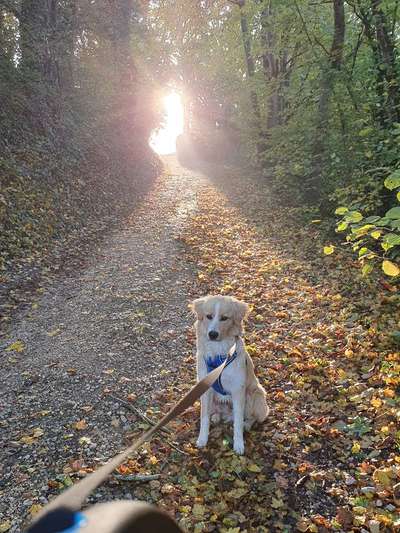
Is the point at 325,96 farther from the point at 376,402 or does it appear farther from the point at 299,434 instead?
the point at 299,434

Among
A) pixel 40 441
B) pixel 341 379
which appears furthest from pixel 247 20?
pixel 40 441

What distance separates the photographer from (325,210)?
13.2m

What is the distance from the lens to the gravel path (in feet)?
14.5

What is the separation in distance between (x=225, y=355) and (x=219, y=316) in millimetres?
454

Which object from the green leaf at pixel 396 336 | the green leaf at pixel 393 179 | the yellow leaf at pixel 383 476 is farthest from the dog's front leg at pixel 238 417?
the green leaf at pixel 396 336

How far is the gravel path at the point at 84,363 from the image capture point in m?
4.41

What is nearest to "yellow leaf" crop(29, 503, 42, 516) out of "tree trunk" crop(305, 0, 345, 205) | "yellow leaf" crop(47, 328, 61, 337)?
"yellow leaf" crop(47, 328, 61, 337)

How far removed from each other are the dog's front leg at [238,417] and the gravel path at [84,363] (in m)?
1.34

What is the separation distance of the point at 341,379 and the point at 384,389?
24.6 inches

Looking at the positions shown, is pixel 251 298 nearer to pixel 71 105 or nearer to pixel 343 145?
pixel 343 145

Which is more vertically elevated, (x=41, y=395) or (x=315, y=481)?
(x=41, y=395)

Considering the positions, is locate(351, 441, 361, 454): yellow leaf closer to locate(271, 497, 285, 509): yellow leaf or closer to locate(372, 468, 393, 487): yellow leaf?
locate(372, 468, 393, 487): yellow leaf

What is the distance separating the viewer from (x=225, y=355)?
4.50 m

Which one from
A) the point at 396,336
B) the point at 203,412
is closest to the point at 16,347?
the point at 203,412
